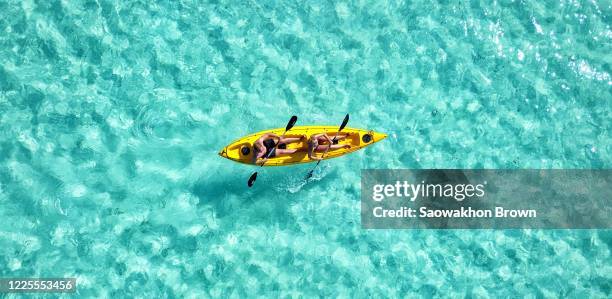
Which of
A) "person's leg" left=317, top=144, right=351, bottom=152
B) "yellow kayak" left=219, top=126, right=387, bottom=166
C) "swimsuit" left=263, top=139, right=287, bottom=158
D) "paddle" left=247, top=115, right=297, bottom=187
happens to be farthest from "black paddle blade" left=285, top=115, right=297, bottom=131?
"person's leg" left=317, top=144, right=351, bottom=152

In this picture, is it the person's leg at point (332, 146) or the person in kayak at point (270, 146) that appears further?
the person's leg at point (332, 146)

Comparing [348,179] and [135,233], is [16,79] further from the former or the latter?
[348,179]

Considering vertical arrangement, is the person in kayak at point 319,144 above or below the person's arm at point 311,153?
above

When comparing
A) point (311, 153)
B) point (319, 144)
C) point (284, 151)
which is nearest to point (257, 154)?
point (284, 151)

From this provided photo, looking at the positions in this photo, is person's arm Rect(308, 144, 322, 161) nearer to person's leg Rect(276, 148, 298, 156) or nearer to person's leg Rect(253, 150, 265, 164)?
person's leg Rect(276, 148, 298, 156)

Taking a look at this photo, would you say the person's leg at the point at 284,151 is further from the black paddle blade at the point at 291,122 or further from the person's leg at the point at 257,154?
the black paddle blade at the point at 291,122

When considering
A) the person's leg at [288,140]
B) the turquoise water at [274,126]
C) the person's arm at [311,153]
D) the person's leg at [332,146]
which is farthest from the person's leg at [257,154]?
the person's leg at [332,146]
